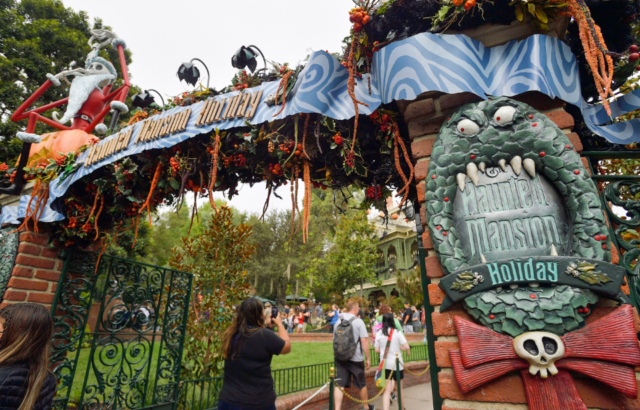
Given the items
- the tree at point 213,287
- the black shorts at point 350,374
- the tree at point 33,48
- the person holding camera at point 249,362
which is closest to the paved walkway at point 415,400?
the black shorts at point 350,374

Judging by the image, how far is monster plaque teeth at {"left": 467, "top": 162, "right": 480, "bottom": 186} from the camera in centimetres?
192

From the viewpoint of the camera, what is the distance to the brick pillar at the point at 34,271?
3365 mm

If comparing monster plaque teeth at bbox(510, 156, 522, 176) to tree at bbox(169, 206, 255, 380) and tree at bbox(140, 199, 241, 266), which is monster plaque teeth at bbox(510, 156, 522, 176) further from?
tree at bbox(140, 199, 241, 266)

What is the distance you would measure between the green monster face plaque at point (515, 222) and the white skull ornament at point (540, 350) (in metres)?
0.04

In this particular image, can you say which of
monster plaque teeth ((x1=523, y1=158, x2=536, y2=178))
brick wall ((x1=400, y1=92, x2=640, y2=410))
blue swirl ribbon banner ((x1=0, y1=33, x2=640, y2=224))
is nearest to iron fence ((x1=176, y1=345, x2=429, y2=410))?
brick wall ((x1=400, y1=92, x2=640, y2=410))

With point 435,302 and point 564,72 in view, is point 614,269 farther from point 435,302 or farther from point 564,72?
point 564,72

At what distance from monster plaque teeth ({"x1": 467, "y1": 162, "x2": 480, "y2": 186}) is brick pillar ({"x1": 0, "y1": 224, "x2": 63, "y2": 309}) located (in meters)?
4.38

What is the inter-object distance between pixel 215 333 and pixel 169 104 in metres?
3.82

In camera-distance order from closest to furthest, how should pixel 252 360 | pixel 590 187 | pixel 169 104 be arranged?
pixel 590 187 < pixel 252 360 < pixel 169 104

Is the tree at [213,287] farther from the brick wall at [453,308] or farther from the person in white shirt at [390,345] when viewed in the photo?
the brick wall at [453,308]

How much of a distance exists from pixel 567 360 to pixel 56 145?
5518mm

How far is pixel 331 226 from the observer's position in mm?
24781

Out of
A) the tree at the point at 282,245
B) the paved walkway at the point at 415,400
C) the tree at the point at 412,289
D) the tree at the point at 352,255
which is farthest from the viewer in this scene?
the tree at the point at 282,245

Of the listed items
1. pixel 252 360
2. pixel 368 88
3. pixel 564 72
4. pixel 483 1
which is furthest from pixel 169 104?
pixel 564 72
